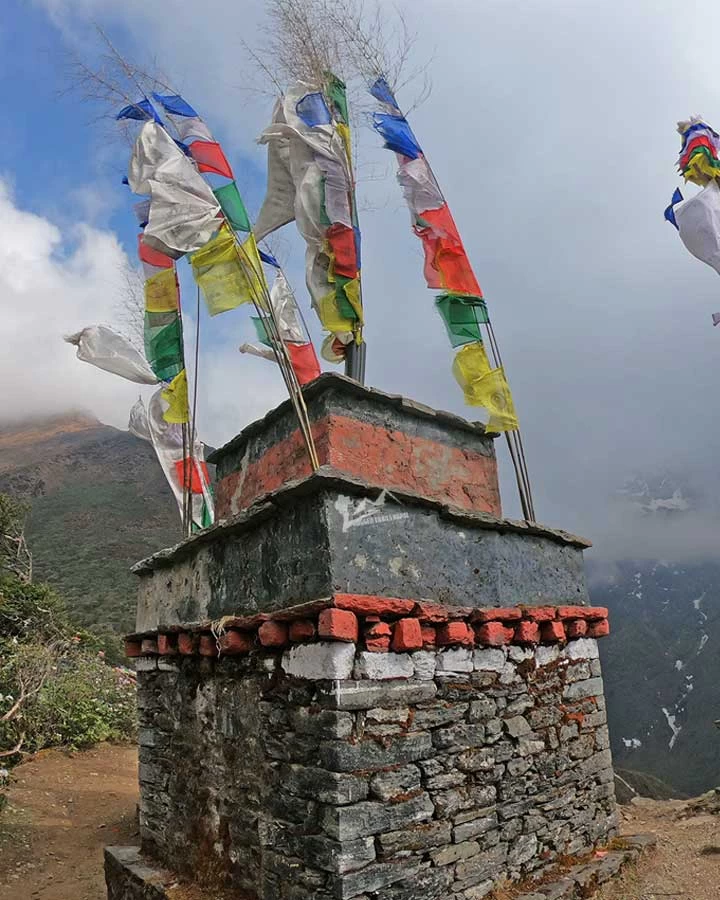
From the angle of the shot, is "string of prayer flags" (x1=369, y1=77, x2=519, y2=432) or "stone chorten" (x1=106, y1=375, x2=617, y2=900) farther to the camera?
"string of prayer flags" (x1=369, y1=77, x2=519, y2=432)

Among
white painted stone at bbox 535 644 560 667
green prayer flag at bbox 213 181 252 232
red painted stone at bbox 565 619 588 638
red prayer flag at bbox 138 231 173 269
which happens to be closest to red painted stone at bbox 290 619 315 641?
white painted stone at bbox 535 644 560 667

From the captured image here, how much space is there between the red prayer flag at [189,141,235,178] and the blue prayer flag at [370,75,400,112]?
1990 mm

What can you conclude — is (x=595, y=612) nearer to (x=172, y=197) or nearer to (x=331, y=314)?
(x=331, y=314)

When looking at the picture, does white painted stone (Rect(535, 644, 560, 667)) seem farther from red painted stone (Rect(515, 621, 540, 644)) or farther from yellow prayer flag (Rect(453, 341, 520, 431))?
yellow prayer flag (Rect(453, 341, 520, 431))

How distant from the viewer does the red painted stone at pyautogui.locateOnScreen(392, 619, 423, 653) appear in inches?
168

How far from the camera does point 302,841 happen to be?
4.00 metres

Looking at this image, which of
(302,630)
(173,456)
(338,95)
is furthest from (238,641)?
(338,95)

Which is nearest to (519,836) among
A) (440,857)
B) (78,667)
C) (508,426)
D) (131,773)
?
(440,857)

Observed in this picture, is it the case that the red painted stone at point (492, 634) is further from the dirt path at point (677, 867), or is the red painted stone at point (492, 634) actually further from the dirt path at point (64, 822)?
the dirt path at point (64, 822)

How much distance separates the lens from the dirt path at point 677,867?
5.25m

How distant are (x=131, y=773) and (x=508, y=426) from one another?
1032cm

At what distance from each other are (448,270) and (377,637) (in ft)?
14.0

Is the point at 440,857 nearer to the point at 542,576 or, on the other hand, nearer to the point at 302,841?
the point at 302,841

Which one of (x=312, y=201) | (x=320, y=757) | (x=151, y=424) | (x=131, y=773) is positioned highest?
(x=312, y=201)
